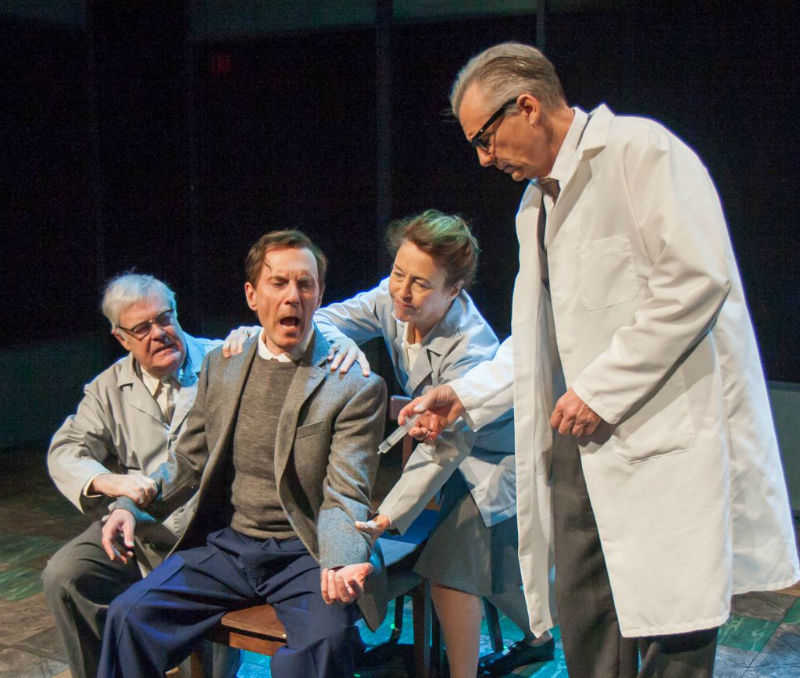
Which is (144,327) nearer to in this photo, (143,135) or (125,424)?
(125,424)

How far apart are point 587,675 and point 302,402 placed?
3.06 feet

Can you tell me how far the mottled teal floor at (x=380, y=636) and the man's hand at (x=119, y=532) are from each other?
73 cm

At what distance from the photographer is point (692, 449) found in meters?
1.93

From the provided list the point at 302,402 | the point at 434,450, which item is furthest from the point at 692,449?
the point at 302,402

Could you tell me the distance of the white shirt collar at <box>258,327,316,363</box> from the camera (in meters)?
2.56

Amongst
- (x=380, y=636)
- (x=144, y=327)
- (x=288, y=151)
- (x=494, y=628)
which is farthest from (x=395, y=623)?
(x=288, y=151)

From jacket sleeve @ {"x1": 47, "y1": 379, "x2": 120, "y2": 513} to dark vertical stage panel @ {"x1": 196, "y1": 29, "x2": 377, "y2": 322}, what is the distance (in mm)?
3349

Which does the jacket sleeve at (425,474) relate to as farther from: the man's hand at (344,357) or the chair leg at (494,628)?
the chair leg at (494,628)

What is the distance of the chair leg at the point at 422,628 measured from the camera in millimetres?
2648

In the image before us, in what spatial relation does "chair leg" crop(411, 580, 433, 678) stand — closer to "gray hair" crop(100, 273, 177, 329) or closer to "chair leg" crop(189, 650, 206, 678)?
"chair leg" crop(189, 650, 206, 678)

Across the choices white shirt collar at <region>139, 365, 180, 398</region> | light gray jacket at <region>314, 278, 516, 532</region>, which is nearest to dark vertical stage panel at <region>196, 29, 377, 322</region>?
light gray jacket at <region>314, 278, 516, 532</region>

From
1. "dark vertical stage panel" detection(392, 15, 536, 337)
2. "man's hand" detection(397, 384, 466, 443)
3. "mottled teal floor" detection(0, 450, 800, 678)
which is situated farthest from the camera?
"dark vertical stage panel" detection(392, 15, 536, 337)

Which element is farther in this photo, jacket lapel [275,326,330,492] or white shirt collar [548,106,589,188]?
jacket lapel [275,326,330,492]

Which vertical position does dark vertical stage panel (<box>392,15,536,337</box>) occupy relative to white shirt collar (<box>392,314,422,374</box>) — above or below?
above
